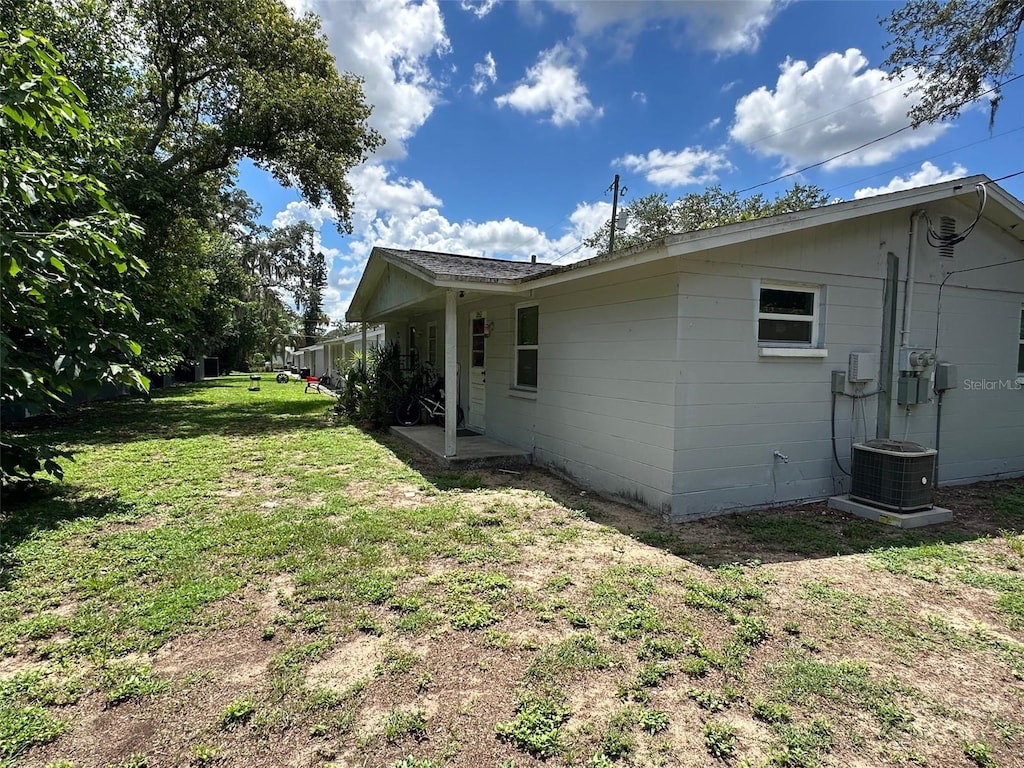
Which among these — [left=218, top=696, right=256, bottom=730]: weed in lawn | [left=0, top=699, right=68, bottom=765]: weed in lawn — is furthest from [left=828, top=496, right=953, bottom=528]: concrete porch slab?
[left=0, top=699, right=68, bottom=765]: weed in lawn

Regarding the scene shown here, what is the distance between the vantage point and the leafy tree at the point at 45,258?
3.22 meters

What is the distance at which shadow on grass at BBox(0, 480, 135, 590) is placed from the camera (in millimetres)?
3918

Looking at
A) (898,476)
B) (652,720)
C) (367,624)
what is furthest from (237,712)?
(898,476)

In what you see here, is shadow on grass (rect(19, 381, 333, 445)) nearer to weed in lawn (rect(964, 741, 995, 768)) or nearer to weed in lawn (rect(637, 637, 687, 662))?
weed in lawn (rect(637, 637, 687, 662))

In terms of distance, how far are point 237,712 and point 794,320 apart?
5.53 m

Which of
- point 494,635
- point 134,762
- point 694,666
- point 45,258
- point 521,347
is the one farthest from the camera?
point 521,347

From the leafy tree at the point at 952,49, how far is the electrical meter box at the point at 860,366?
6.98 metres

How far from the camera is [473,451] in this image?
733 centimetres

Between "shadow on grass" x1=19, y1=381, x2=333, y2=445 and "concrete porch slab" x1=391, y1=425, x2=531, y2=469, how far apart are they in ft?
11.0

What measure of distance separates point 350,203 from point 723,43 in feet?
33.7

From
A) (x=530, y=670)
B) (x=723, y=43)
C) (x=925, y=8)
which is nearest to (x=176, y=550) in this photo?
(x=530, y=670)

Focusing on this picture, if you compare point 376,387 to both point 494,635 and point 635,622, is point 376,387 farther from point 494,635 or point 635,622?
point 635,622

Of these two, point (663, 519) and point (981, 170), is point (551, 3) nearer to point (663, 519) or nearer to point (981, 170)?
point (981, 170)

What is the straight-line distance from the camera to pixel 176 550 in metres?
3.79
